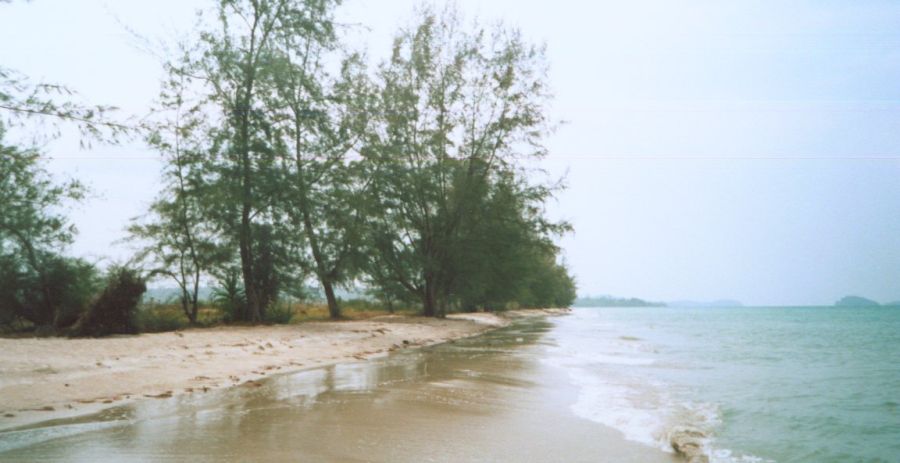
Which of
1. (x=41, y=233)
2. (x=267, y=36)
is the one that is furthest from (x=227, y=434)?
(x=267, y=36)

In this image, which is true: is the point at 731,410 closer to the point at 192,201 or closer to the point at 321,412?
the point at 321,412

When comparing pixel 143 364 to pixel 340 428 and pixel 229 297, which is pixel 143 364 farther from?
pixel 229 297

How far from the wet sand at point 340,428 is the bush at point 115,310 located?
21.0 feet

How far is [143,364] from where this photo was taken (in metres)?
8.86

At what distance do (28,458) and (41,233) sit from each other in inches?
564

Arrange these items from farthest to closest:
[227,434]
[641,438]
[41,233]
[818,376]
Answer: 1. [41,233]
2. [818,376]
3. [641,438]
4. [227,434]

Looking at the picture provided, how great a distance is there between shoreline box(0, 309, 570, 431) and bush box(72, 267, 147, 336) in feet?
4.35

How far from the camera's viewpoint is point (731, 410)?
7957 mm

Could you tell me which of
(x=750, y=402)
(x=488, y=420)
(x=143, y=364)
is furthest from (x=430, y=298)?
(x=488, y=420)

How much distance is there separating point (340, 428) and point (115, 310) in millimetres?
9937

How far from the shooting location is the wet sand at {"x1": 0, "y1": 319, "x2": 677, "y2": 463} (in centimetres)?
457

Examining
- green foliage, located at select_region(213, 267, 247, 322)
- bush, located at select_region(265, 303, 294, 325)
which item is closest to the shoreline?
green foliage, located at select_region(213, 267, 247, 322)

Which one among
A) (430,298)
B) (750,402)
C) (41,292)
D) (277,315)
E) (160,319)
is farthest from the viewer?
(430,298)

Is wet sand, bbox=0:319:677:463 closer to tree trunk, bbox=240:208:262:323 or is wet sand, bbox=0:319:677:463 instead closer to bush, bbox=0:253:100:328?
bush, bbox=0:253:100:328
